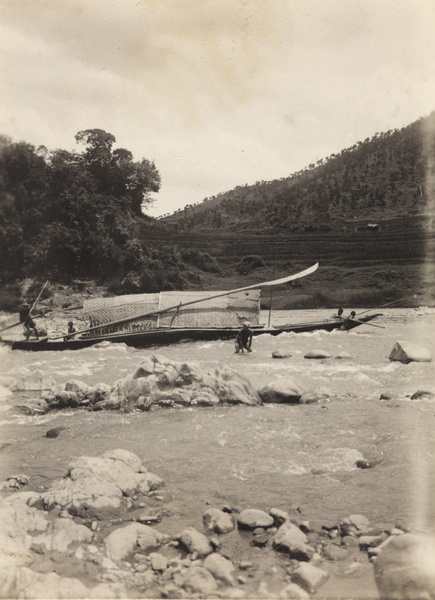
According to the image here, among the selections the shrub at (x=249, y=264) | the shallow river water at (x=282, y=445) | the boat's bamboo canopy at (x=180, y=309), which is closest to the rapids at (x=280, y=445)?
the shallow river water at (x=282, y=445)

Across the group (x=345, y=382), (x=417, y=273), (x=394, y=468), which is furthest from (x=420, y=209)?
(x=394, y=468)

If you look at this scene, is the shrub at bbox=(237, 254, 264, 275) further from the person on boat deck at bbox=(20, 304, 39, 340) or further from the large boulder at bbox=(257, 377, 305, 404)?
the large boulder at bbox=(257, 377, 305, 404)

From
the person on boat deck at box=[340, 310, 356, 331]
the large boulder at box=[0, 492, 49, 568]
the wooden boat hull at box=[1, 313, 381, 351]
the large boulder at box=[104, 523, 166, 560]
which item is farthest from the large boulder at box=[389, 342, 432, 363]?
the large boulder at box=[0, 492, 49, 568]

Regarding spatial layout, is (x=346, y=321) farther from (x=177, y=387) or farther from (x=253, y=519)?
(x=253, y=519)

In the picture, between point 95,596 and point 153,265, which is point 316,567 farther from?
point 153,265

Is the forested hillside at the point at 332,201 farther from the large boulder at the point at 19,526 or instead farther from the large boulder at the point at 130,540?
the large boulder at the point at 130,540

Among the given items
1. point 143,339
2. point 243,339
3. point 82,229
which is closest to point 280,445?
point 243,339

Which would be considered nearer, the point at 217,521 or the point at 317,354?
the point at 217,521
